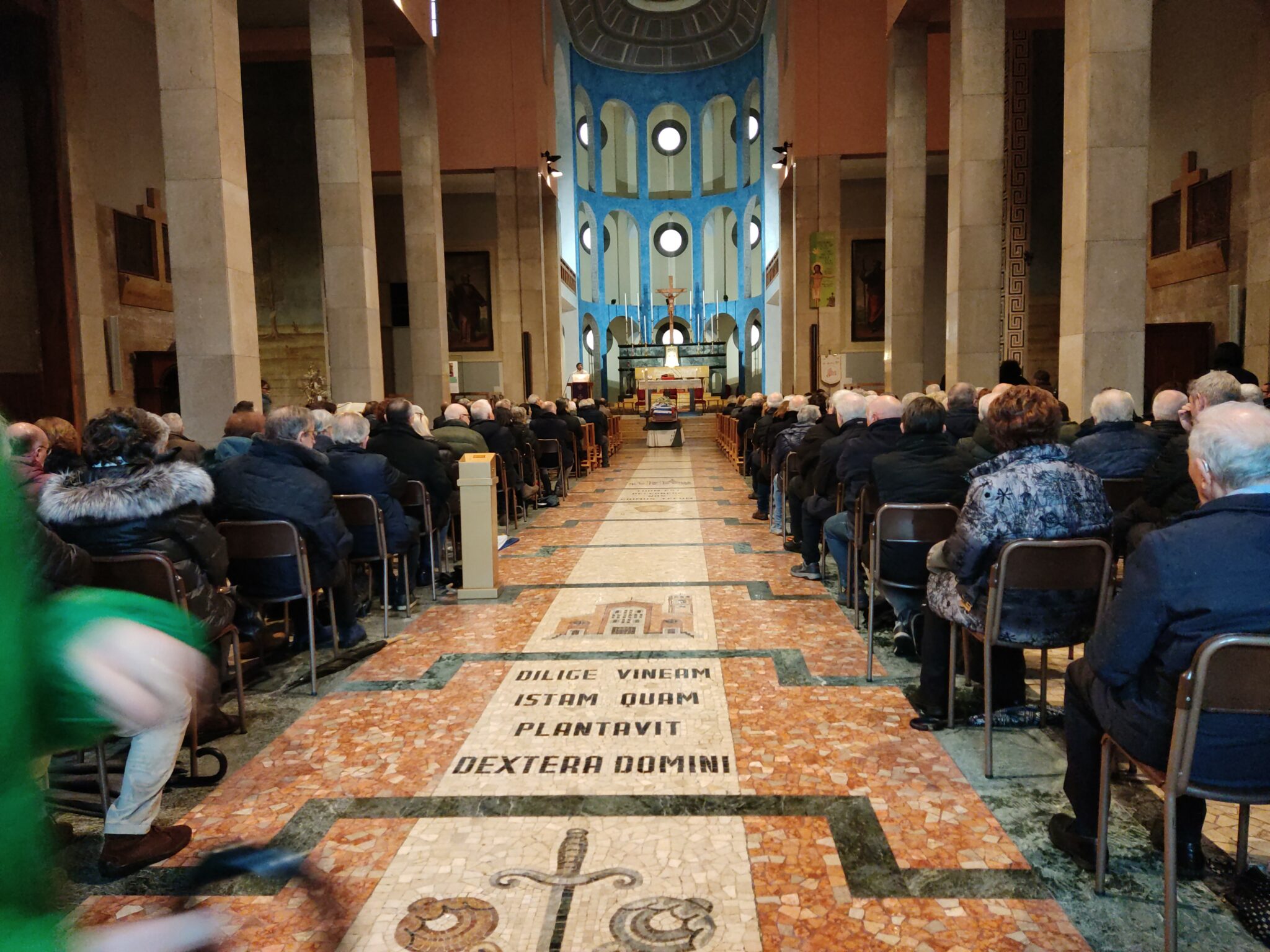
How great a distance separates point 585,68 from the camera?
30766 millimetres

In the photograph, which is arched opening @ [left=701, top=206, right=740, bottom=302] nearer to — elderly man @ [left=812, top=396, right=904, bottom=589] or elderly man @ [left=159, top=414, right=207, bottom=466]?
elderly man @ [left=159, top=414, right=207, bottom=466]

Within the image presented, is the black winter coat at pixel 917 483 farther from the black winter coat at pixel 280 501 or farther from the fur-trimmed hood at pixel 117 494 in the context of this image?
the fur-trimmed hood at pixel 117 494

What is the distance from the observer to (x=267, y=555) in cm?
405

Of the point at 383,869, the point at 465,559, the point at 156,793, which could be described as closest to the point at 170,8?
the point at 465,559

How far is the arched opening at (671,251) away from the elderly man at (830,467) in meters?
29.2

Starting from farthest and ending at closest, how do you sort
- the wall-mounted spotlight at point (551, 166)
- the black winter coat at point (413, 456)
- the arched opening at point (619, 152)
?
the arched opening at point (619, 152)
the wall-mounted spotlight at point (551, 166)
the black winter coat at point (413, 456)

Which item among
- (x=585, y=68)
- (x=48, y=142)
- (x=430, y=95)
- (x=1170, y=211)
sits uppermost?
(x=585, y=68)

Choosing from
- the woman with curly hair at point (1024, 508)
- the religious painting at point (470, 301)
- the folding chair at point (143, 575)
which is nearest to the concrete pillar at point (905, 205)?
the woman with curly hair at point (1024, 508)

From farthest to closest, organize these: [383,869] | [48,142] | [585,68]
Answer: [585,68]
[48,142]
[383,869]

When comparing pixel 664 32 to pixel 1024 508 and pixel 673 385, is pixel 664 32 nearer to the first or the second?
pixel 673 385

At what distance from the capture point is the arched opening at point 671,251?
114 ft

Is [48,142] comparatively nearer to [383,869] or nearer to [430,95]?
[430,95]

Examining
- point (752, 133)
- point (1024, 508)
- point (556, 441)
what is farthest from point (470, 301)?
point (1024, 508)

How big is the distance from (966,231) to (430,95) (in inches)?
337
